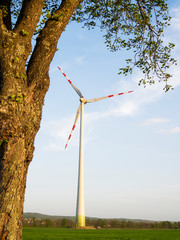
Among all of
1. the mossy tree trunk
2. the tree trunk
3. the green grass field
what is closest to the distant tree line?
the green grass field

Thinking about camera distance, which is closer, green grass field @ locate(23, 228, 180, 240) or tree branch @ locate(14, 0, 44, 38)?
tree branch @ locate(14, 0, 44, 38)

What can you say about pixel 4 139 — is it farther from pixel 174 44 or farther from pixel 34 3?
pixel 174 44

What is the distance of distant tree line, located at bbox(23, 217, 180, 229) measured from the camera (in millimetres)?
28312

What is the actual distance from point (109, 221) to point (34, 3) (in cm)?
2732

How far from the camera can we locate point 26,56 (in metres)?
7.31

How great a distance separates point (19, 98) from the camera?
21.6ft

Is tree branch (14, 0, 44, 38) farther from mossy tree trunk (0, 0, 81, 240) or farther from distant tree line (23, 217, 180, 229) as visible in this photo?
distant tree line (23, 217, 180, 229)

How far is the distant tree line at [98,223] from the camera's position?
92.9 feet

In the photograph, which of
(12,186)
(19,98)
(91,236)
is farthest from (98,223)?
(19,98)

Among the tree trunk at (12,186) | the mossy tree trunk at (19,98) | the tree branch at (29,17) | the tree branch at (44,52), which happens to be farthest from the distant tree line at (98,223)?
the tree branch at (29,17)

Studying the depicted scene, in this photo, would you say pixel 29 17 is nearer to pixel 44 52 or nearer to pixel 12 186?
pixel 44 52

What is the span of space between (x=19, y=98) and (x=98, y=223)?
89.7 ft

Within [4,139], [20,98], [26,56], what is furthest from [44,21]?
[4,139]

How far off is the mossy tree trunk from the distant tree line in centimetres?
2332
